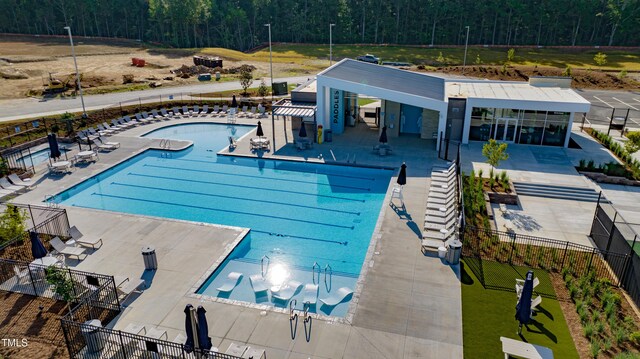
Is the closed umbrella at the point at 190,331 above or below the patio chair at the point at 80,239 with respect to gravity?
above

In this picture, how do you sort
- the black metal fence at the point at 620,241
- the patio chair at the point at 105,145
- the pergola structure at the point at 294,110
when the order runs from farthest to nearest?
1. the pergola structure at the point at 294,110
2. the patio chair at the point at 105,145
3. the black metal fence at the point at 620,241

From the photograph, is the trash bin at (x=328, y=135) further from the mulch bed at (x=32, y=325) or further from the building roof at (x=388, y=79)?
the mulch bed at (x=32, y=325)

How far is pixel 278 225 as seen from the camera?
21.4 meters

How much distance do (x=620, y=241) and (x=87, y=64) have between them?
70.5 meters

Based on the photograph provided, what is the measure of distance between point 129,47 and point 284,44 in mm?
31813

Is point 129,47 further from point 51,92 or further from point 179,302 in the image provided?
point 179,302

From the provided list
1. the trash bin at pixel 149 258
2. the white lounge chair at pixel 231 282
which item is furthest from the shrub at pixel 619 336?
the trash bin at pixel 149 258

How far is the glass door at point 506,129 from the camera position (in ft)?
101

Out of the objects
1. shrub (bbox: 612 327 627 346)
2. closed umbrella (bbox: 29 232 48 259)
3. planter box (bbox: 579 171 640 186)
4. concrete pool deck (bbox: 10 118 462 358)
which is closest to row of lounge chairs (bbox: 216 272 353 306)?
concrete pool deck (bbox: 10 118 462 358)

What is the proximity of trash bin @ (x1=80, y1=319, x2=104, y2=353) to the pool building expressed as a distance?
21.8 m

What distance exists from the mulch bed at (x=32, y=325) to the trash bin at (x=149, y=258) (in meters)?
3.00

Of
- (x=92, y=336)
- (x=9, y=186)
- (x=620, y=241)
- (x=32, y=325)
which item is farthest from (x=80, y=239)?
(x=620, y=241)

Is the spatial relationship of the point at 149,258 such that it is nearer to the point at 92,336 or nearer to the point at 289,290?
the point at 92,336

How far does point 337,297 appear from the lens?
15.7 m
